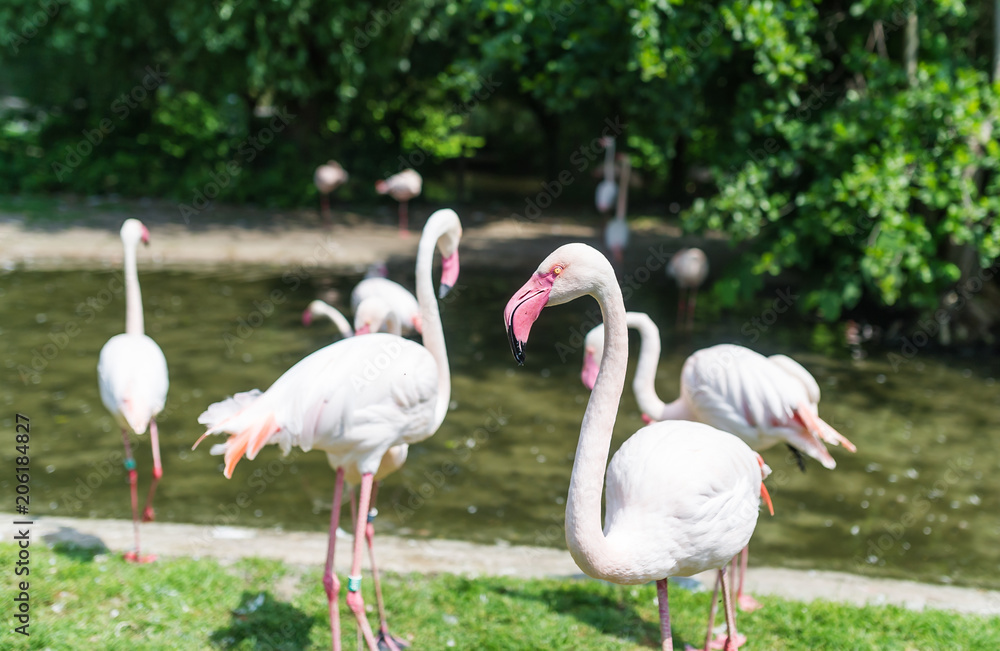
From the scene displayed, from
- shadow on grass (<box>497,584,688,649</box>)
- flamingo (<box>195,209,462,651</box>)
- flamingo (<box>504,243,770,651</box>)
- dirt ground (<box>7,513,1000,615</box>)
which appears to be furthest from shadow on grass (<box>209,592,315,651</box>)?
flamingo (<box>504,243,770,651</box>)

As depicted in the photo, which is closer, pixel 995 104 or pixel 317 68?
pixel 995 104

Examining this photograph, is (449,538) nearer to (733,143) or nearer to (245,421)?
(245,421)

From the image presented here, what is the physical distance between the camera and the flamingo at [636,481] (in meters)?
2.56

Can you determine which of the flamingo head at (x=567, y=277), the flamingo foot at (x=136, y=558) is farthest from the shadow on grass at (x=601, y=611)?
the flamingo head at (x=567, y=277)

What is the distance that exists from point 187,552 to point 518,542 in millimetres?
1952

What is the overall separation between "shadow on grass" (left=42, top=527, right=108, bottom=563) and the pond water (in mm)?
817

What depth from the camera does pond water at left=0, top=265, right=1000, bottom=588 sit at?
5.38m

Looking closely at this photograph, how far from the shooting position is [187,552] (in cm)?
438

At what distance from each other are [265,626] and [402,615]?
64 cm

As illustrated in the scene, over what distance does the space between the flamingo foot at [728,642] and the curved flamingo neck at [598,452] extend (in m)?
1.07

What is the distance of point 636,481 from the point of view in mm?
2980

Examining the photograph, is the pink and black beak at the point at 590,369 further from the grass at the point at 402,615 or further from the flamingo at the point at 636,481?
the flamingo at the point at 636,481

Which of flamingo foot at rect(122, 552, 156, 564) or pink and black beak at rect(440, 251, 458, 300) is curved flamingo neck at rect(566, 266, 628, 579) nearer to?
pink and black beak at rect(440, 251, 458, 300)

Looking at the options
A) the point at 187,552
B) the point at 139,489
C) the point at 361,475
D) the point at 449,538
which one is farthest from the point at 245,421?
the point at 139,489
